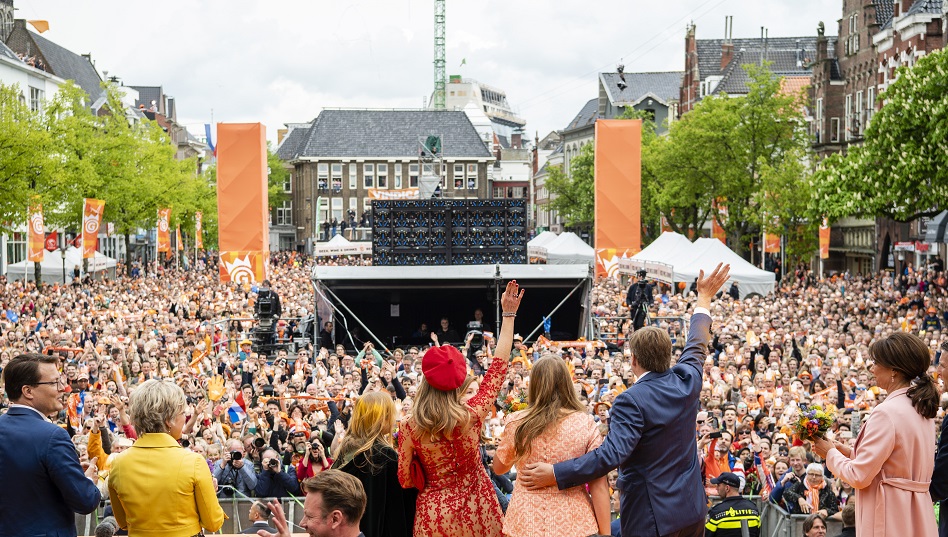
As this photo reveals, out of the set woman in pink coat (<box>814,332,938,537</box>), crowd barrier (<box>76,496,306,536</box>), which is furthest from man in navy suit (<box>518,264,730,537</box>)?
crowd barrier (<box>76,496,306,536</box>)

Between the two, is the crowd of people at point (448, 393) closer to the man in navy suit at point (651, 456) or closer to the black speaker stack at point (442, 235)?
the man in navy suit at point (651, 456)

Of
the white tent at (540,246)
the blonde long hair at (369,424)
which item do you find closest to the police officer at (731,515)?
the blonde long hair at (369,424)

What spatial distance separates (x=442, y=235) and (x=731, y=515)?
21.3 m

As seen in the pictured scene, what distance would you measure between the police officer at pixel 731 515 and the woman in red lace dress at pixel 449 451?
8.33 ft

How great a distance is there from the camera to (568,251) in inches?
1967

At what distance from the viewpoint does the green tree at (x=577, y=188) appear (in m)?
73.3

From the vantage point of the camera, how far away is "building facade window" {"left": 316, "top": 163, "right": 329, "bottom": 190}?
9212 cm

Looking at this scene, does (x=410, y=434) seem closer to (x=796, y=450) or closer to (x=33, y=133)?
(x=796, y=450)

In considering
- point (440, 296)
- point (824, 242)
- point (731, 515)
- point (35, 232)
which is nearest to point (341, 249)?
point (35, 232)

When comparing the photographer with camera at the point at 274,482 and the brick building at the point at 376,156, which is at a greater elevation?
the brick building at the point at 376,156

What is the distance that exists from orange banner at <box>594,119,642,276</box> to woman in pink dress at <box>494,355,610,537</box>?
25.2m

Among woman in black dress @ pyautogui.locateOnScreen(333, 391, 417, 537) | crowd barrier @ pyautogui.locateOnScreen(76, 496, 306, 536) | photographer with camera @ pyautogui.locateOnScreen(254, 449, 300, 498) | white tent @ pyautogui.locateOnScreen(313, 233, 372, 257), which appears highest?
woman in black dress @ pyautogui.locateOnScreen(333, 391, 417, 537)

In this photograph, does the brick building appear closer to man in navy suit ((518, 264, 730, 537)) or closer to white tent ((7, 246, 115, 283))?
white tent ((7, 246, 115, 283))

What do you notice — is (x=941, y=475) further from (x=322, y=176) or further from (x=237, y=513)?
(x=322, y=176)
